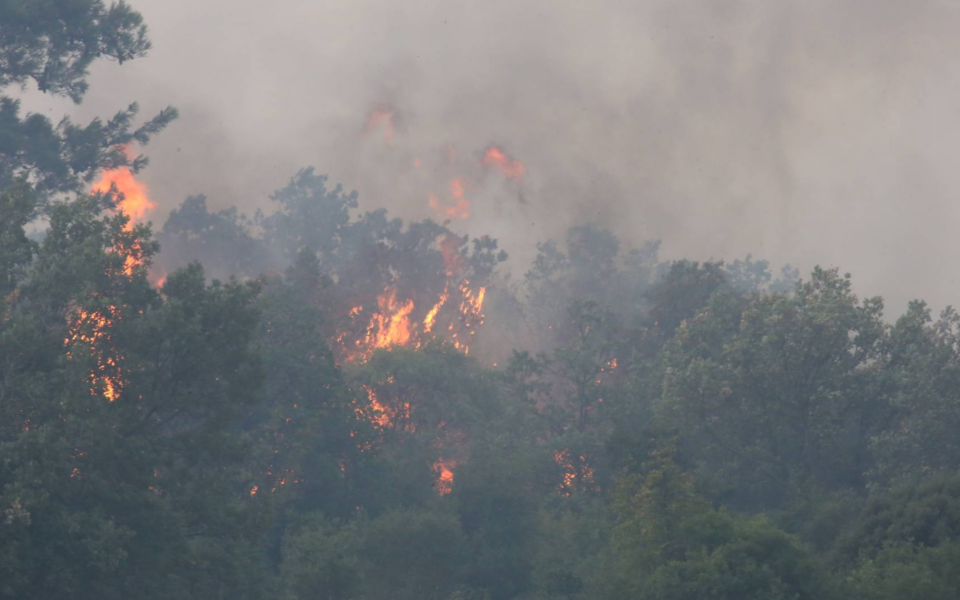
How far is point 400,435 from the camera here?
236ft

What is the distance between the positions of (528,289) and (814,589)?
92820mm

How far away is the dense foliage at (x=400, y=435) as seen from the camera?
33750mm

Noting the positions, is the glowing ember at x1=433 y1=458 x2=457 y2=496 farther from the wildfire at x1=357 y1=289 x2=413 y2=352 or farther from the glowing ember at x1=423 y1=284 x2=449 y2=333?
the glowing ember at x1=423 y1=284 x2=449 y2=333

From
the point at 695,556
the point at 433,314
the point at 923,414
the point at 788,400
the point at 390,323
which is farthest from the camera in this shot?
the point at 433,314

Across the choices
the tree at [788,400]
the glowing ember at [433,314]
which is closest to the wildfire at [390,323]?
the glowing ember at [433,314]

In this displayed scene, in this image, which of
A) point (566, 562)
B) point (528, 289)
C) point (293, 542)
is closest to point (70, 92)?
point (293, 542)

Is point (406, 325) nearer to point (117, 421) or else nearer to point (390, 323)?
point (390, 323)

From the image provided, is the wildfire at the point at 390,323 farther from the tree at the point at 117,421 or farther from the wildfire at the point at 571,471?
the tree at the point at 117,421

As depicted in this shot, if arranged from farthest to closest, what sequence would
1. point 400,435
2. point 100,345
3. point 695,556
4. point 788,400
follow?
point 400,435, point 788,400, point 695,556, point 100,345

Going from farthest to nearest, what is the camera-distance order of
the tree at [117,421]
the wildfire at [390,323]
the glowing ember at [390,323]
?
the glowing ember at [390,323] → the wildfire at [390,323] → the tree at [117,421]

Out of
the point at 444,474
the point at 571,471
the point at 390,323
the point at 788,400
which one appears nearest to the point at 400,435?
the point at 444,474

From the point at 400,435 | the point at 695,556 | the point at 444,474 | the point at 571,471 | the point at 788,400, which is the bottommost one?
the point at 695,556

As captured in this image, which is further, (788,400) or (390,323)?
(390,323)

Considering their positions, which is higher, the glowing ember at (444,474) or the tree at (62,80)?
the tree at (62,80)
